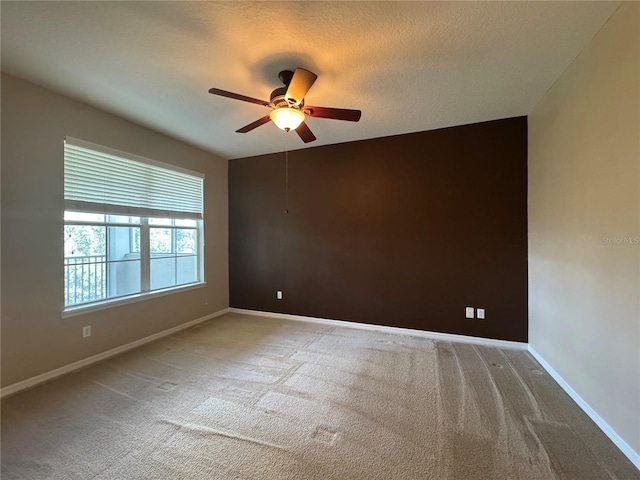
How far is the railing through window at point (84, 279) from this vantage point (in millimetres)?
2734

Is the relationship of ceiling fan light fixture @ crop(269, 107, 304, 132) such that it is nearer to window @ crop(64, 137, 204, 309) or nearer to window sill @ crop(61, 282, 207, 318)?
window @ crop(64, 137, 204, 309)

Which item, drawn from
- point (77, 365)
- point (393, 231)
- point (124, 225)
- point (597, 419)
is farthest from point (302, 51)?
point (77, 365)

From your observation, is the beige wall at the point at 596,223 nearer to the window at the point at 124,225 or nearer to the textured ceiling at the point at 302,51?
the textured ceiling at the point at 302,51

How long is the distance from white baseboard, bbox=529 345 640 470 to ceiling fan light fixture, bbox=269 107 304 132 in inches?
122

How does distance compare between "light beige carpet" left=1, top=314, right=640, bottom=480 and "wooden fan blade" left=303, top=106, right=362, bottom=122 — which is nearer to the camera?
"light beige carpet" left=1, top=314, right=640, bottom=480

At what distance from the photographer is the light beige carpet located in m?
1.54

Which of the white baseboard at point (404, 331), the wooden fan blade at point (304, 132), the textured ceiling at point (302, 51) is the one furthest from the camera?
the white baseboard at point (404, 331)

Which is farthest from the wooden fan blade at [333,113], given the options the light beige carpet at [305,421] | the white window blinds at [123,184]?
the white window blinds at [123,184]

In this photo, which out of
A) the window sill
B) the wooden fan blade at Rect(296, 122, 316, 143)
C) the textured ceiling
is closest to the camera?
the textured ceiling

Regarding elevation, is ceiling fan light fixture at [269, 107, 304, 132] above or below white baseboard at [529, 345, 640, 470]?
above

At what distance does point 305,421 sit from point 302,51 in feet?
8.89

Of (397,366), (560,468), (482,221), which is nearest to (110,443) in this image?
(397,366)

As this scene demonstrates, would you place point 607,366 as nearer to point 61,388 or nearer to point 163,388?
point 163,388

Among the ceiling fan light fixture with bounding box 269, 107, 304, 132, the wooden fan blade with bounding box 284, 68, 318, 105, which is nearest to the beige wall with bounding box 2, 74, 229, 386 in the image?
the ceiling fan light fixture with bounding box 269, 107, 304, 132
